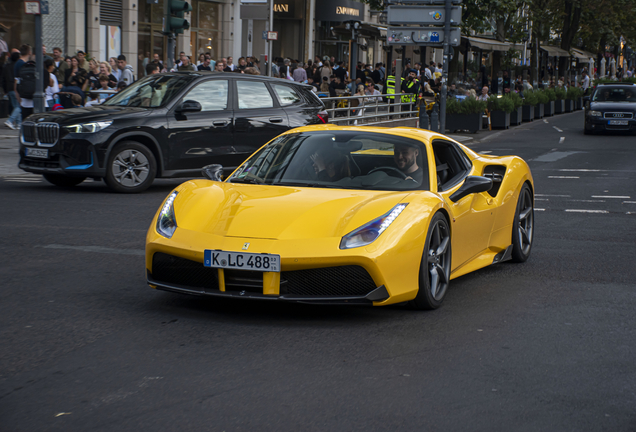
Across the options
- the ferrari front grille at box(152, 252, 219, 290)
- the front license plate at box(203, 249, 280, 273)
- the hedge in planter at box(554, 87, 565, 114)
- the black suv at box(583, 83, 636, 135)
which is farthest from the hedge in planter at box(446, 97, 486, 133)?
the front license plate at box(203, 249, 280, 273)

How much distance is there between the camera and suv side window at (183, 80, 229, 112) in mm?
12695

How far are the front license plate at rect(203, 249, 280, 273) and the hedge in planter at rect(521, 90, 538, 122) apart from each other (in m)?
32.2

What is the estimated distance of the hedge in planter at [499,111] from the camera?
31.4 metres

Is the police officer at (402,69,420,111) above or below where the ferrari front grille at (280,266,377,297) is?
above

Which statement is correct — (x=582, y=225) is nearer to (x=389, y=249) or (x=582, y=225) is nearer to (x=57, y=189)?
(x=389, y=249)

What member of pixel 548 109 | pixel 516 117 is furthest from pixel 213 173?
pixel 548 109

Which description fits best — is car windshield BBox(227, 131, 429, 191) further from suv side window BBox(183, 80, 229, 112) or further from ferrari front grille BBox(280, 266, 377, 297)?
suv side window BBox(183, 80, 229, 112)

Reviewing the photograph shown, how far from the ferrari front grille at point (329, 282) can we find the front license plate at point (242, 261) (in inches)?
4.2

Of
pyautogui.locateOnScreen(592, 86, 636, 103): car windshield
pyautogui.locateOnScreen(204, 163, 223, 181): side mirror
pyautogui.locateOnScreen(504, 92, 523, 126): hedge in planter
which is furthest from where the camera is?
pyautogui.locateOnScreen(504, 92, 523, 126): hedge in planter

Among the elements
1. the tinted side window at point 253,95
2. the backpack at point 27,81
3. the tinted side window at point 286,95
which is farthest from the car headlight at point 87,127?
the backpack at point 27,81

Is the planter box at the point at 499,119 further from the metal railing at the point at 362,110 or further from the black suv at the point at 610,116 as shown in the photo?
the metal railing at the point at 362,110

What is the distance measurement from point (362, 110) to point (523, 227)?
16.6 m

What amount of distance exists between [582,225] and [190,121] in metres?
5.53

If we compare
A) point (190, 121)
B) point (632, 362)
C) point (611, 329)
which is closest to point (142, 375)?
point (632, 362)
